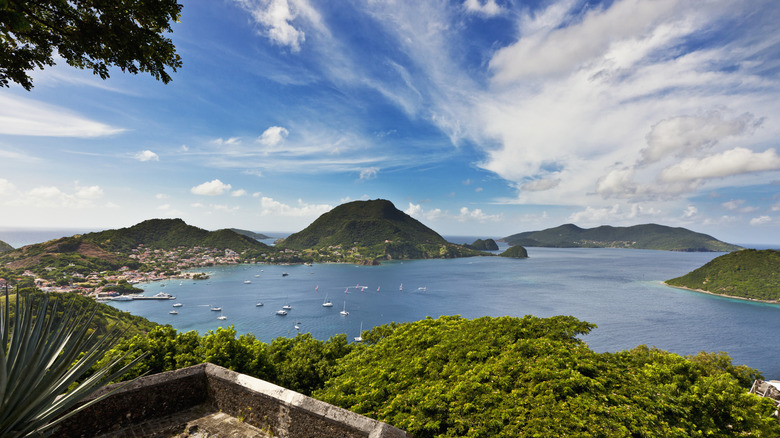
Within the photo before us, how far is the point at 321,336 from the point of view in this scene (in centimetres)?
5153

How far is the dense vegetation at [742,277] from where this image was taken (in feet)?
292

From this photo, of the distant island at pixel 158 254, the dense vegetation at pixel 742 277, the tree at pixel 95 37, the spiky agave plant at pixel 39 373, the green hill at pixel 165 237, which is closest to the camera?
the spiky agave plant at pixel 39 373

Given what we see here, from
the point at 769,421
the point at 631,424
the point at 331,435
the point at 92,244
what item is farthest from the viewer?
the point at 92,244

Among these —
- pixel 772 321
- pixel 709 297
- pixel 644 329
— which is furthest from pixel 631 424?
pixel 709 297

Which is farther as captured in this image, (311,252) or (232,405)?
(311,252)

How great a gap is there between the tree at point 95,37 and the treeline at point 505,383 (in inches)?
337

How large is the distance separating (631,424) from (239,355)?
1265 centimetres

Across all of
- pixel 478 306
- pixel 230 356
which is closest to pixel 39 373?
pixel 230 356

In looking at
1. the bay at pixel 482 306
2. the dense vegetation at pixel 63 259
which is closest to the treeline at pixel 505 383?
the bay at pixel 482 306

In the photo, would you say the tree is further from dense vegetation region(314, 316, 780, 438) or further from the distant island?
the distant island

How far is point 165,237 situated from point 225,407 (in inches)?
6994

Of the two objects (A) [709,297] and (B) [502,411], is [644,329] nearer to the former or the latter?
(A) [709,297]

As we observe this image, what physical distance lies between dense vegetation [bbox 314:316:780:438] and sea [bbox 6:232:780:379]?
45.2 metres

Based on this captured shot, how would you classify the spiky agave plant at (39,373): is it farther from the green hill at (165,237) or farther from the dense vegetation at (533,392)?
the green hill at (165,237)
